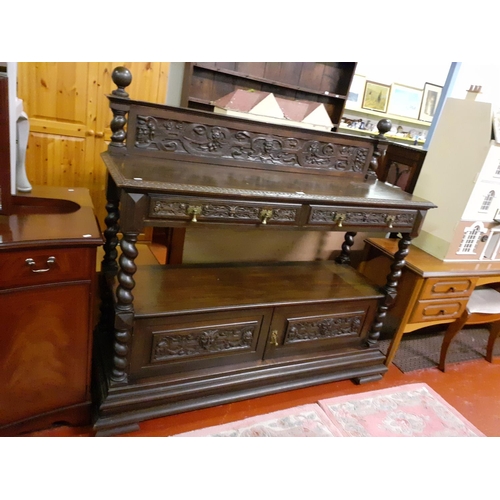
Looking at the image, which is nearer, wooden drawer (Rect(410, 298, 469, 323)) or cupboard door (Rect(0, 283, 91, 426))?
cupboard door (Rect(0, 283, 91, 426))

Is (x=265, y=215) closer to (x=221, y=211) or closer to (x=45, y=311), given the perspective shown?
(x=221, y=211)

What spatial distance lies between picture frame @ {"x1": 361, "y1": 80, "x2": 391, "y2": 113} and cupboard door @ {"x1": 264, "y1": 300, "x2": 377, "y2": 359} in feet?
8.02

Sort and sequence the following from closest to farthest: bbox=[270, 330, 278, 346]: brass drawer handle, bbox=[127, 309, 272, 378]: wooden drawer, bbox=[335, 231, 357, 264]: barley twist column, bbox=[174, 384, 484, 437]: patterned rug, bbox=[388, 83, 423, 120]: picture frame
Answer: bbox=[127, 309, 272, 378]: wooden drawer → bbox=[174, 384, 484, 437]: patterned rug → bbox=[270, 330, 278, 346]: brass drawer handle → bbox=[335, 231, 357, 264]: barley twist column → bbox=[388, 83, 423, 120]: picture frame

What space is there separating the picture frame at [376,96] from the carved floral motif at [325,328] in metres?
2.48

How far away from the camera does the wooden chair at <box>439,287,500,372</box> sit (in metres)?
2.20

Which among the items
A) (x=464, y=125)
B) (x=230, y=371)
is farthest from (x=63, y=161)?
(x=464, y=125)

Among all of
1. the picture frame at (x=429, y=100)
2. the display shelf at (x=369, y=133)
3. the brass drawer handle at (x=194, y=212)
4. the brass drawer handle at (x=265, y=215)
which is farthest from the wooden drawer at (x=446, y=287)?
the picture frame at (x=429, y=100)

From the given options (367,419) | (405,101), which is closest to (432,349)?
(367,419)

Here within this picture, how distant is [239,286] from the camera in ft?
5.77

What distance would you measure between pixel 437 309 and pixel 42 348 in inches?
75.0

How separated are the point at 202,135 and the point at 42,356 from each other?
103cm

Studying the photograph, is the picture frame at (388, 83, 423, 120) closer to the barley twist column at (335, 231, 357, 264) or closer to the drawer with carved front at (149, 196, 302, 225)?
the barley twist column at (335, 231, 357, 264)

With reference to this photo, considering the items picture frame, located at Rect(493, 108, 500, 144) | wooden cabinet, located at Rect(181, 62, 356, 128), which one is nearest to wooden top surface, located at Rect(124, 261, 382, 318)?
picture frame, located at Rect(493, 108, 500, 144)

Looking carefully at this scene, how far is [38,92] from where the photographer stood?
83.8 inches
